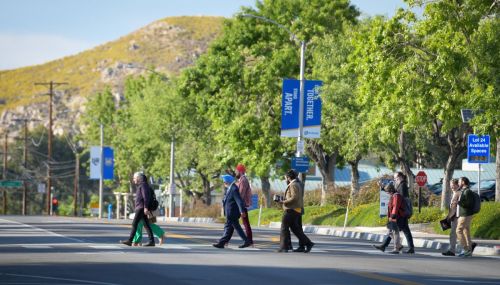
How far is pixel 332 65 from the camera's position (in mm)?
54719

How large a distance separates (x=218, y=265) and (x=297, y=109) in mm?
25331

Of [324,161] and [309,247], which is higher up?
[324,161]

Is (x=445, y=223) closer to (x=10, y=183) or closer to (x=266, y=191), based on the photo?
(x=266, y=191)

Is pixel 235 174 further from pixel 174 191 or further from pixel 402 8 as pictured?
pixel 174 191

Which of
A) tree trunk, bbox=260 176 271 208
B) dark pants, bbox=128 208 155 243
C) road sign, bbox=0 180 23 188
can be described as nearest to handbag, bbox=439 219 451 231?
dark pants, bbox=128 208 155 243

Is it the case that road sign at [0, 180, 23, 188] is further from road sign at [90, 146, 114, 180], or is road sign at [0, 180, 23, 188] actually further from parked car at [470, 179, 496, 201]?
parked car at [470, 179, 496, 201]

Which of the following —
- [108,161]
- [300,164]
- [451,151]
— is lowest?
[300,164]

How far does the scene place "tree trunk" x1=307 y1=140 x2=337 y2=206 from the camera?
61188 millimetres

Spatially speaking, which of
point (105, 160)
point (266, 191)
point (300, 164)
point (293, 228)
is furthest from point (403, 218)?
point (105, 160)

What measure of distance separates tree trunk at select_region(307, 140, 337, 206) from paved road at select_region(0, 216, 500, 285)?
2943 cm

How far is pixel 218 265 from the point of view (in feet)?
73.2

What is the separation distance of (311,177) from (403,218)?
257 ft

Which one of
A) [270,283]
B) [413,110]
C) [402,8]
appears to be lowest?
[270,283]

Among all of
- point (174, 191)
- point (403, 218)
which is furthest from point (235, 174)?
point (174, 191)
